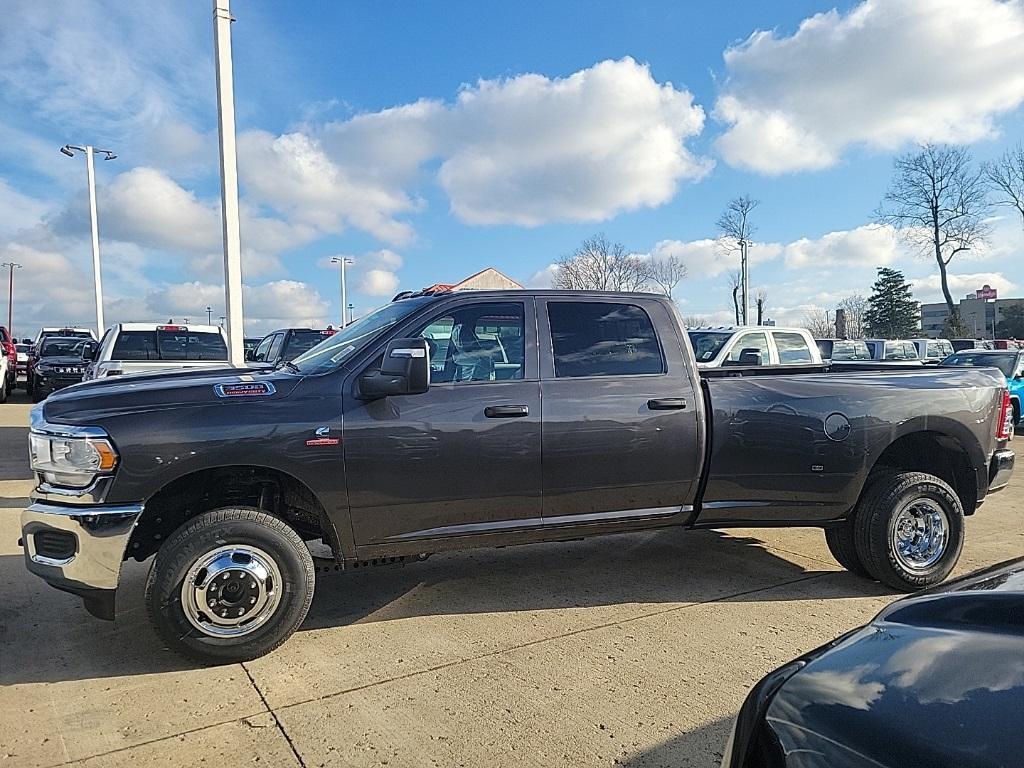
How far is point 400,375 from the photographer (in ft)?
12.8

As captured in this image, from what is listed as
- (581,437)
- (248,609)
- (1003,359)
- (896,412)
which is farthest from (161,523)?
(1003,359)

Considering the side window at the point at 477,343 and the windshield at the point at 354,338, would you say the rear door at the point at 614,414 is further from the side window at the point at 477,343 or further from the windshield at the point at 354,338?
the windshield at the point at 354,338

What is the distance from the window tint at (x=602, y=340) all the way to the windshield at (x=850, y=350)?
21.2 metres

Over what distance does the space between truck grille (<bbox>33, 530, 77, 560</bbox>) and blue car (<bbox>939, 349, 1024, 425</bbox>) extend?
13.3 meters

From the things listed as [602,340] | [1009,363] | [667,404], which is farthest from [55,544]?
[1009,363]

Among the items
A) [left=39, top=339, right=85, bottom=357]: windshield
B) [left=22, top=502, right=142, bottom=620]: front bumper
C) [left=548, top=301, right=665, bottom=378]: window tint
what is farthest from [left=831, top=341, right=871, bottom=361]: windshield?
[left=22, top=502, right=142, bottom=620]: front bumper

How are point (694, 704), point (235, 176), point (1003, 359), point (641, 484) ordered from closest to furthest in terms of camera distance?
1. point (694, 704)
2. point (641, 484)
3. point (235, 176)
4. point (1003, 359)

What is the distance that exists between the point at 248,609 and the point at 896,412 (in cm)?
408

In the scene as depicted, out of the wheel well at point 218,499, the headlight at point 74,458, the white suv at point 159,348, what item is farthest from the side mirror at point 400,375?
the white suv at point 159,348

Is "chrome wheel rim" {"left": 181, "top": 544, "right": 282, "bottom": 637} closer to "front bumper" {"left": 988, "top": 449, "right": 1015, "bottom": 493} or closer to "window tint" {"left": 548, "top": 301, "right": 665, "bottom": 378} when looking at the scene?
"window tint" {"left": 548, "top": 301, "right": 665, "bottom": 378}

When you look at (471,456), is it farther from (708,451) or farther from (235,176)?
(235,176)

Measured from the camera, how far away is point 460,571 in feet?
18.0

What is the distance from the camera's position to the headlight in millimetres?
3639

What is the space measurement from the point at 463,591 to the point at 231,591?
65.1 inches
